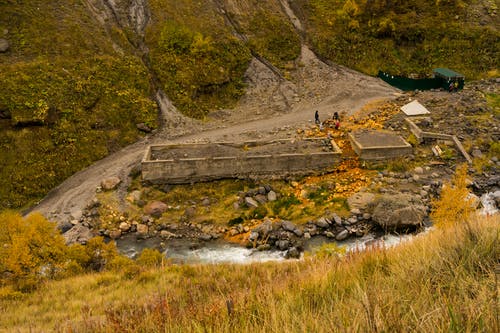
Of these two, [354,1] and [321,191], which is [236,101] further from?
[354,1]

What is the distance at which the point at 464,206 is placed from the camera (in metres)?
15.5

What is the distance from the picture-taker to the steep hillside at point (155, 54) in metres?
24.4

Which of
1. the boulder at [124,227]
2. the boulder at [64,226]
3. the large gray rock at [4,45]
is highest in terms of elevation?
the large gray rock at [4,45]

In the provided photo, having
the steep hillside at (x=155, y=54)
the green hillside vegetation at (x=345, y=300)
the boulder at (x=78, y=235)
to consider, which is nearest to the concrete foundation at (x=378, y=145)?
the steep hillside at (x=155, y=54)

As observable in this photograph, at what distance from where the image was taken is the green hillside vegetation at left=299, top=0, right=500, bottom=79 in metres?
37.4

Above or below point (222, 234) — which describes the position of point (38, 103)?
above

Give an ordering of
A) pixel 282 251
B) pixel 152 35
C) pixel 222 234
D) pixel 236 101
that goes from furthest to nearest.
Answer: pixel 152 35 < pixel 236 101 < pixel 222 234 < pixel 282 251

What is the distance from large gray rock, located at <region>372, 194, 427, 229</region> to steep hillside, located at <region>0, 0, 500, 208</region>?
16716 millimetres

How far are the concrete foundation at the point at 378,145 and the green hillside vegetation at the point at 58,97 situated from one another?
15426 millimetres

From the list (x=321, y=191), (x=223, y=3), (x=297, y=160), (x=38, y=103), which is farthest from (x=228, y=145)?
(x=223, y=3)

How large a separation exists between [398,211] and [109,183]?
16.6 meters

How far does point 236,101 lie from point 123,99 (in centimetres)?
967

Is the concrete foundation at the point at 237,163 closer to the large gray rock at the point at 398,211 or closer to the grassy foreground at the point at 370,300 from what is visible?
the large gray rock at the point at 398,211

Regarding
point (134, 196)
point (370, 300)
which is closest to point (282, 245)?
point (134, 196)
